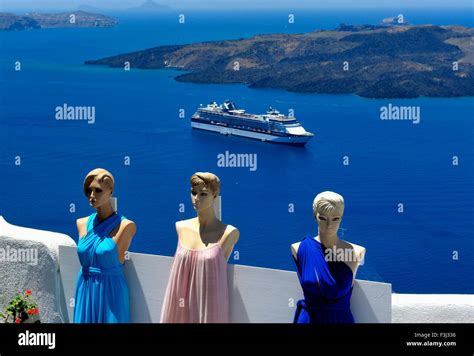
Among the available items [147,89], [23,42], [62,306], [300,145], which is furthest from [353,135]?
[62,306]

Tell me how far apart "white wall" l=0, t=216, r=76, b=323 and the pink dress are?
554mm

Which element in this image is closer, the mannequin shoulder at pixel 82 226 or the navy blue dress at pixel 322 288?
the navy blue dress at pixel 322 288

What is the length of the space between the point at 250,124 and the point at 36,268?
34077 millimetres

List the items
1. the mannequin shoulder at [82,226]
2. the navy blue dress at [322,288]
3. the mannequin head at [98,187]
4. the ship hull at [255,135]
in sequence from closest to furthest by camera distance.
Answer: the navy blue dress at [322,288]
the mannequin head at [98,187]
the mannequin shoulder at [82,226]
the ship hull at [255,135]

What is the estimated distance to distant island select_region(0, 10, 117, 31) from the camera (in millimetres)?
47719

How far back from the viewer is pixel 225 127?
37.8 meters

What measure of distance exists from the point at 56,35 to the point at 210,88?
10521mm

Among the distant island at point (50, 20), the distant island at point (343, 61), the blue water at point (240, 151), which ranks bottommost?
the blue water at point (240, 151)

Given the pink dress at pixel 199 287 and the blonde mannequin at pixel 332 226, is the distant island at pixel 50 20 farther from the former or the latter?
the blonde mannequin at pixel 332 226

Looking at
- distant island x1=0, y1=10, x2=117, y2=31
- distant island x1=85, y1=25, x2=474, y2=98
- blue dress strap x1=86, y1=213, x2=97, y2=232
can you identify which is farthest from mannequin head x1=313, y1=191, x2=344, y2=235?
distant island x1=0, y1=10, x2=117, y2=31

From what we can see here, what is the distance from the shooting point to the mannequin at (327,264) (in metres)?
3.31

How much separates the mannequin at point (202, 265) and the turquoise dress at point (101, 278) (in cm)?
22

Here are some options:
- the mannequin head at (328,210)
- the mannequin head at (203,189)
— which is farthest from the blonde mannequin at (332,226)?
the mannequin head at (203,189)

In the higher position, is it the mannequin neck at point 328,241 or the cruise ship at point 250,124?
the cruise ship at point 250,124
